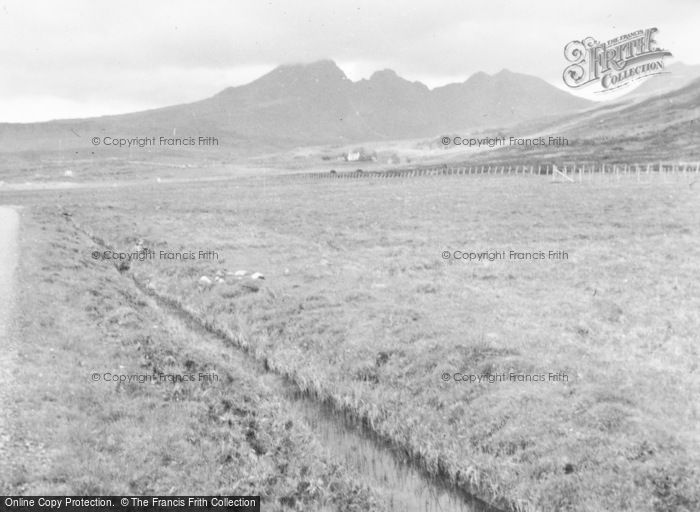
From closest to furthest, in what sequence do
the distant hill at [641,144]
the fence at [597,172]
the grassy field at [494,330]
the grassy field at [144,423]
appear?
the grassy field at [144,423]
the grassy field at [494,330]
the fence at [597,172]
the distant hill at [641,144]

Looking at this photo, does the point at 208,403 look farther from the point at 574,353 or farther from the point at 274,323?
the point at 574,353

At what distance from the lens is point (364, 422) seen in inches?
641

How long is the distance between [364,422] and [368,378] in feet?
6.86

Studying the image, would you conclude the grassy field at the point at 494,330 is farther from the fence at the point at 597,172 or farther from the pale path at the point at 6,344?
the fence at the point at 597,172

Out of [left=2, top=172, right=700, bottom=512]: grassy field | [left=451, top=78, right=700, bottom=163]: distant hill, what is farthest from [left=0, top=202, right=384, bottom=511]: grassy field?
[left=451, top=78, right=700, bottom=163]: distant hill

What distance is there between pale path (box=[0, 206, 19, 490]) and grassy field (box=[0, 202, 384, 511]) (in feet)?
0.42

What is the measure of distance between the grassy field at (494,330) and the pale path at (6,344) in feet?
8.58

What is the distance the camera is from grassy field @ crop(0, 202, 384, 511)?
11.1 m

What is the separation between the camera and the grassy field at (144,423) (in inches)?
438

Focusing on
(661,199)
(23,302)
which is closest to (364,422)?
(23,302)

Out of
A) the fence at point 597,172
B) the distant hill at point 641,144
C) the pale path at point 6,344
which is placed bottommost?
the pale path at point 6,344

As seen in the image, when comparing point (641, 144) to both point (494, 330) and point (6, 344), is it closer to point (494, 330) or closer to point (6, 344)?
point (494, 330)

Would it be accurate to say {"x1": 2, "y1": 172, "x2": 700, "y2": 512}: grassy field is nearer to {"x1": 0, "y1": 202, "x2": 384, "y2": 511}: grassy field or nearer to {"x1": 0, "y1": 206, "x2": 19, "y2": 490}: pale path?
{"x1": 0, "y1": 202, "x2": 384, "y2": 511}: grassy field

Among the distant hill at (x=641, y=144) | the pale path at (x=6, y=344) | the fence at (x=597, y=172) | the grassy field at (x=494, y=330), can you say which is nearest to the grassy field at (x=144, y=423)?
the pale path at (x=6, y=344)
